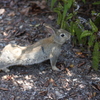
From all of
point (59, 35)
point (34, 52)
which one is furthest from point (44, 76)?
point (59, 35)

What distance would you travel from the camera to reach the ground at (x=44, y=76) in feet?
18.5

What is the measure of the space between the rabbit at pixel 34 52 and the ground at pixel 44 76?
0.28m

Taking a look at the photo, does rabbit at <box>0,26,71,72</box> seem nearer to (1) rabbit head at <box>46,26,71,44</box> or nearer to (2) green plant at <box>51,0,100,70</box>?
(1) rabbit head at <box>46,26,71,44</box>

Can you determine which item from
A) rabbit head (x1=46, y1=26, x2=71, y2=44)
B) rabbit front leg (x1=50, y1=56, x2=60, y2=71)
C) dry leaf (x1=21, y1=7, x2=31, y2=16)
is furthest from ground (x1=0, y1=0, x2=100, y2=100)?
rabbit head (x1=46, y1=26, x2=71, y2=44)

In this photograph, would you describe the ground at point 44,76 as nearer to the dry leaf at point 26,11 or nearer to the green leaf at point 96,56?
the green leaf at point 96,56

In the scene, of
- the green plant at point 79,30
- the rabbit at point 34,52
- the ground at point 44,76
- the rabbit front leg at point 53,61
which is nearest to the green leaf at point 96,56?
the green plant at point 79,30

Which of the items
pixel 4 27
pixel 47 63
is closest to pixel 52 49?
pixel 47 63

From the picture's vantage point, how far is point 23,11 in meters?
8.73

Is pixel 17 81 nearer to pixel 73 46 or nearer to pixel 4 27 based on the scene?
pixel 73 46

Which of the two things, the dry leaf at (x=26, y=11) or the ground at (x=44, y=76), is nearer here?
the ground at (x=44, y=76)

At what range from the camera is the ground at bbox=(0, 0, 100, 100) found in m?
5.64

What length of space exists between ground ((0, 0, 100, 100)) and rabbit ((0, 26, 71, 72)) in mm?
278

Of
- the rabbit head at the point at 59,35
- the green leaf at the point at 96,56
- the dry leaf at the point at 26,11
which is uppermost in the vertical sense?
the rabbit head at the point at 59,35

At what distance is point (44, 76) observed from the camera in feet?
20.3
